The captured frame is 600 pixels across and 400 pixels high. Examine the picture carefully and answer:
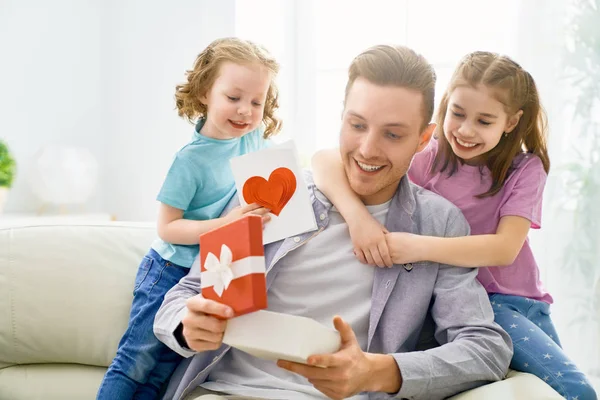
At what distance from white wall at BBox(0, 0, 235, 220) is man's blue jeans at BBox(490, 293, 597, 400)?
109 inches

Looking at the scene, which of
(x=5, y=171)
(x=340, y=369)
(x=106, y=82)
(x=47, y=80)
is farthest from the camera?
(x=106, y=82)

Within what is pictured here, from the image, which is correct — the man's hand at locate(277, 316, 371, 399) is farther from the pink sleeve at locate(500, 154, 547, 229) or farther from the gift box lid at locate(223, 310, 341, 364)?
the pink sleeve at locate(500, 154, 547, 229)

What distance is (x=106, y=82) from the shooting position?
427 cm

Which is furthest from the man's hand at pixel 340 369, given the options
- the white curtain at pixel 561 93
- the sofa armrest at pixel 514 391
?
the white curtain at pixel 561 93

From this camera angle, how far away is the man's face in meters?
1.47

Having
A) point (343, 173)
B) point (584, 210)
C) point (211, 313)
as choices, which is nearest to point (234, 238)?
point (211, 313)

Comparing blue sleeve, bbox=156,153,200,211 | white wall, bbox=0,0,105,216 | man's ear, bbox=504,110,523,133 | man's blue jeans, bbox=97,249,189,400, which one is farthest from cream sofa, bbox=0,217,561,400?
white wall, bbox=0,0,105,216

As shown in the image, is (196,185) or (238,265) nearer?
(238,265)

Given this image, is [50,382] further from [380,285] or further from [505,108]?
[505,108]

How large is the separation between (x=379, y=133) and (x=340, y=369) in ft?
1.77

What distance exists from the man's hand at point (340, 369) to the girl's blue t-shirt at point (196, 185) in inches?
26.0

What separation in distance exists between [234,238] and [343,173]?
59cm

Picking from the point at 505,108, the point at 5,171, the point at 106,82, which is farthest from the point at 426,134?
the point at 106,82

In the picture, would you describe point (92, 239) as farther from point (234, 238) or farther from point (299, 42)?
point (299, 42)
